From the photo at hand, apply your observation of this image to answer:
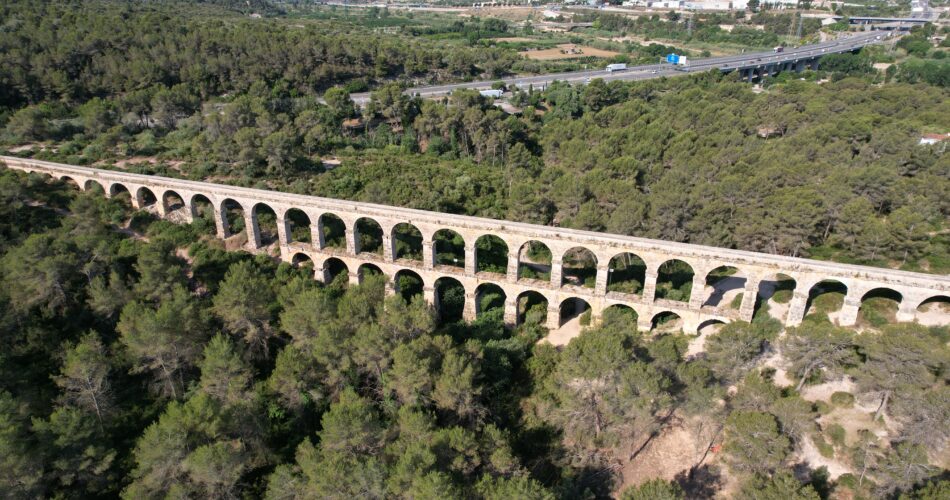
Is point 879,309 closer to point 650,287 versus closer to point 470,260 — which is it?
point 650,287

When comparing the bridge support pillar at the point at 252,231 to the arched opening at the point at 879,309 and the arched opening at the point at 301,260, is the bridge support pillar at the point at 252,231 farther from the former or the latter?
the arched opening at the point at 879,309

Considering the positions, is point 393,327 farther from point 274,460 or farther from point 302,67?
point 302,67

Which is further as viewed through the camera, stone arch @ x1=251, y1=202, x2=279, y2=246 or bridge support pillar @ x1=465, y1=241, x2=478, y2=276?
stone arch @ x1=251, y1=202, x2=279, y2=246

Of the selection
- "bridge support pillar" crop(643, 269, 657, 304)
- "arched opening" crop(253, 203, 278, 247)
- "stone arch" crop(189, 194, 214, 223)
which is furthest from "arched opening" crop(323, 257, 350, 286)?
"bridge support pillar" crop(643, 269, 657, 304)

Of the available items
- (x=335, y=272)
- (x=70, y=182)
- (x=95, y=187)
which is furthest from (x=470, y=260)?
(x=70, y=182)

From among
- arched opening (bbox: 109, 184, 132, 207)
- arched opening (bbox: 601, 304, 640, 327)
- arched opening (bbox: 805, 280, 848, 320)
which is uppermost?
arched opening (bbox: 109, 184, 132, 207)

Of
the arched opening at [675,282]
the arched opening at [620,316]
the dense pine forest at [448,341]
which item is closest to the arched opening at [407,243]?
the dense pine forest at [448,341]

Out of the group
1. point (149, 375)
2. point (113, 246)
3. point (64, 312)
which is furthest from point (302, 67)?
point (149, 375)

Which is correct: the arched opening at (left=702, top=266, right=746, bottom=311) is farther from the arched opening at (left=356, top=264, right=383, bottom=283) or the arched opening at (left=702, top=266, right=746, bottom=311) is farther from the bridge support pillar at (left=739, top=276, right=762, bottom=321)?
the arched opening at (left=356, top=264, right=383, bottom=283)
